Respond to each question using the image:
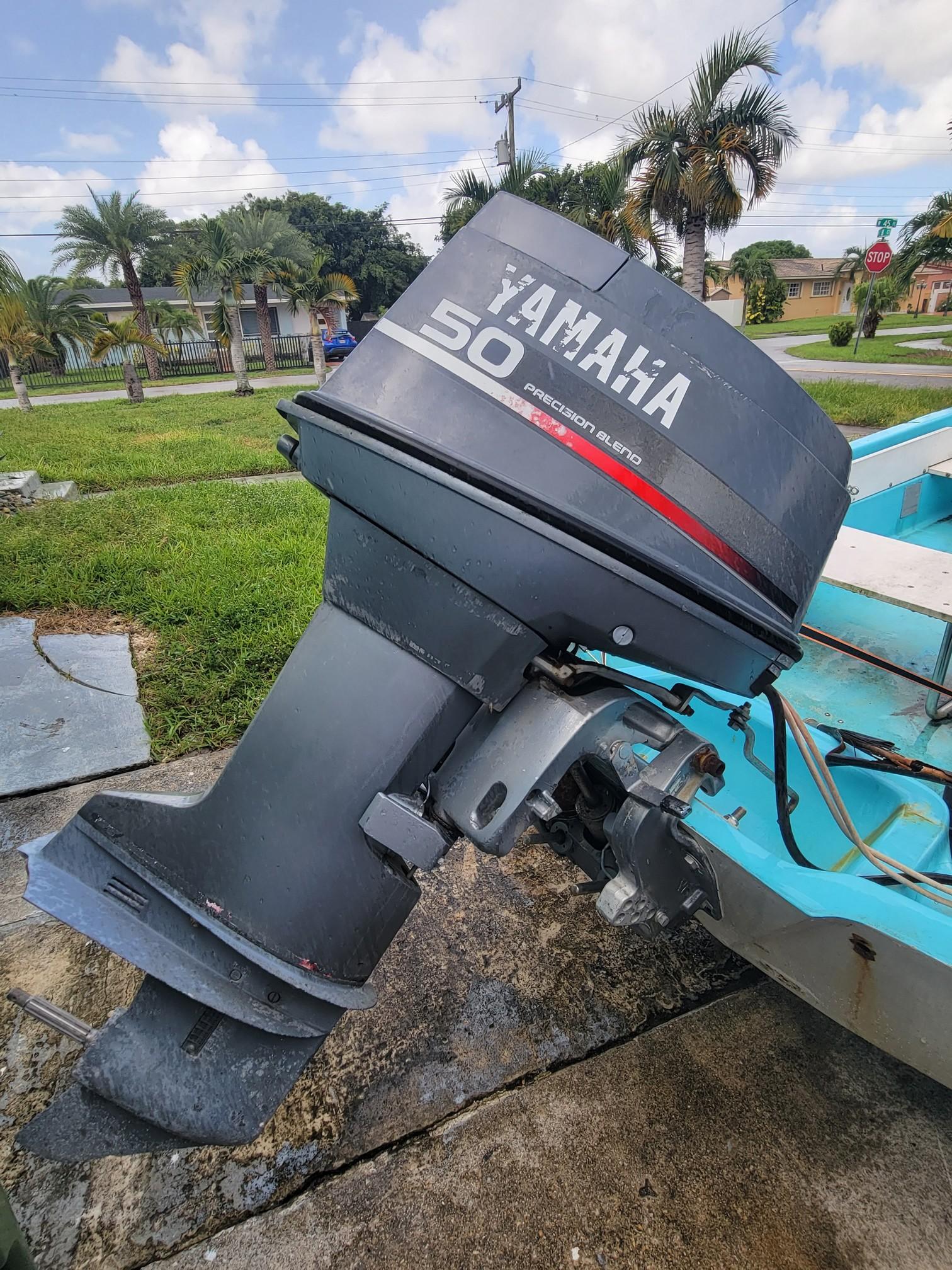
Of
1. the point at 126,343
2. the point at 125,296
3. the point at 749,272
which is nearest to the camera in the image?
the point at 126,343

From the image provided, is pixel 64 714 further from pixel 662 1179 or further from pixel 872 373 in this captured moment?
pixel 872 373

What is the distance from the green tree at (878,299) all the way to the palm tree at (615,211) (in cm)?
1064

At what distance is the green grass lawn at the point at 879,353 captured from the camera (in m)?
15.5

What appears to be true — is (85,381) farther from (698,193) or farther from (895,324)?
(895,324)

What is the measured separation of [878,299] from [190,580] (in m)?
29.6

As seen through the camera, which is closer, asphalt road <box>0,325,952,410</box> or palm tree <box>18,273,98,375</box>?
asphalt road <box>0,325,952,410</box>

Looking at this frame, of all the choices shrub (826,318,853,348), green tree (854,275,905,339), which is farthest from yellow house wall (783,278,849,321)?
shrub (826,318,853,348)

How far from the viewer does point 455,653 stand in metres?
0.95

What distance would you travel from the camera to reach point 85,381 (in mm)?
21094

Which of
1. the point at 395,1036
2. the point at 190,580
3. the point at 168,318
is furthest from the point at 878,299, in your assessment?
the point at 395,1036

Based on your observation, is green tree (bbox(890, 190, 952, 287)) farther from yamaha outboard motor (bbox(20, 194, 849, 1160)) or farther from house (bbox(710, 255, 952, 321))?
house (bbox(710, 255, 952, 321))

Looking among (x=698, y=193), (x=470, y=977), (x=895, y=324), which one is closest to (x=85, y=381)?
(x=698, y=193)

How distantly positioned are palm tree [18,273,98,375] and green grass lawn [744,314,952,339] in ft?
71.0

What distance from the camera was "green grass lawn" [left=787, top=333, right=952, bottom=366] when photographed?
15.5 meters
